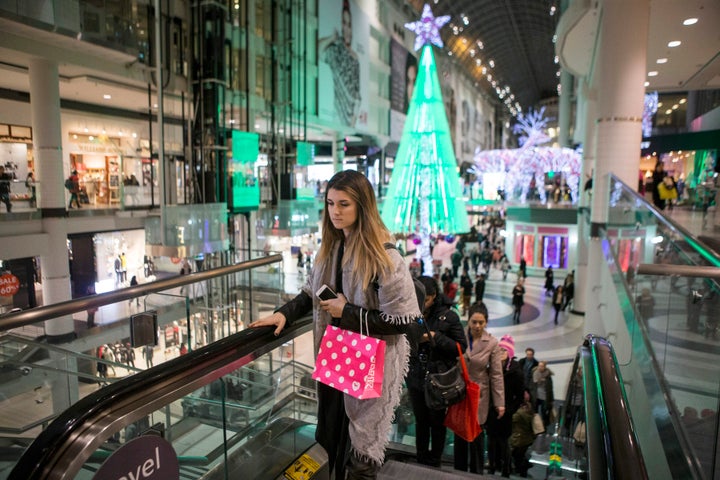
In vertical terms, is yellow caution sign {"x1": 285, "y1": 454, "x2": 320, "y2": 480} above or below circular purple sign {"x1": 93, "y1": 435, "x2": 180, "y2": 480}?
below

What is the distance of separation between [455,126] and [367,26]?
23355 mm

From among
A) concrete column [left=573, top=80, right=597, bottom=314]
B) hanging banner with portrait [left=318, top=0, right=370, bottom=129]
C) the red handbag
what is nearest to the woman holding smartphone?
the red handbag

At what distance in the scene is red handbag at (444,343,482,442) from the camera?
298 centimetres

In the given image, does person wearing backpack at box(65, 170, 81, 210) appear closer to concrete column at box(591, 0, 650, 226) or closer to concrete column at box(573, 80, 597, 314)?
concrete column at box(591, 0, 650, 226)

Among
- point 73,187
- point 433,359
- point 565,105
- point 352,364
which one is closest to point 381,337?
point 352,364

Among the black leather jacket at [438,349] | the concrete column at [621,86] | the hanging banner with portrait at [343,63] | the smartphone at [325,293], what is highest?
the hanging banner with portrait at [343,63]

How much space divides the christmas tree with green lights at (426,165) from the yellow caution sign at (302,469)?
12.3 metres

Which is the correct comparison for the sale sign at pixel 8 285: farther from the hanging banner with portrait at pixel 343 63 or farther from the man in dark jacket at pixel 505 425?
the hanging banner with portrait at pixel 343 63

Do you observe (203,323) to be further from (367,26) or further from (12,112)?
(367,26)

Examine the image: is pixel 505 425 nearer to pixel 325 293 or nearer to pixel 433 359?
pixel 433 359

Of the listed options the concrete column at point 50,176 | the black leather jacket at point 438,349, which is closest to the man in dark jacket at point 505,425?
the black leather jacket at point 438,349

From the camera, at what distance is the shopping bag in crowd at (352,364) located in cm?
187

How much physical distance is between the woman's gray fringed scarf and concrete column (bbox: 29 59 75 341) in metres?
10.8

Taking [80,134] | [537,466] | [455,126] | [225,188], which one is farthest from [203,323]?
[455,126]
